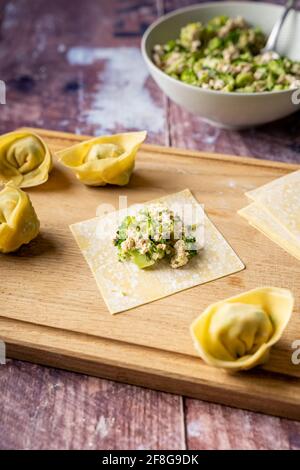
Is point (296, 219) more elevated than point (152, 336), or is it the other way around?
point (296, 219)

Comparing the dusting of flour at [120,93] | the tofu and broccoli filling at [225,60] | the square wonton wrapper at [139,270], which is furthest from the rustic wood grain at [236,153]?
the square wonton wrapper at [139,270]

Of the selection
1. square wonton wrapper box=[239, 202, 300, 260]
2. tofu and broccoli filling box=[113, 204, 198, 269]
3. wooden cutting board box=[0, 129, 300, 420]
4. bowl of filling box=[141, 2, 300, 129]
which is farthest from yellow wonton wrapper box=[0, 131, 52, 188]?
square wonton wrapper box=[239, 202, 300, 260]

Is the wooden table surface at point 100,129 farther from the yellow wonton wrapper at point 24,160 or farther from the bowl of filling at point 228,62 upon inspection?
the yellow wonton wrapper at point 24,160

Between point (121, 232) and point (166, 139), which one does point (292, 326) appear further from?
point (166, 139)

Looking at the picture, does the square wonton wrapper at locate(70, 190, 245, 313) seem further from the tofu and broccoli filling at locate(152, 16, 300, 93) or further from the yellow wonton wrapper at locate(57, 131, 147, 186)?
the tofu and broccoli filling at locate(152, 16, 300, 93)

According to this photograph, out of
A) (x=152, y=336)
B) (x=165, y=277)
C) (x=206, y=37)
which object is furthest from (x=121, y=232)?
(x=206, y=37)

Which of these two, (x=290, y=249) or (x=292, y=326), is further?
(x=290, y=249)
